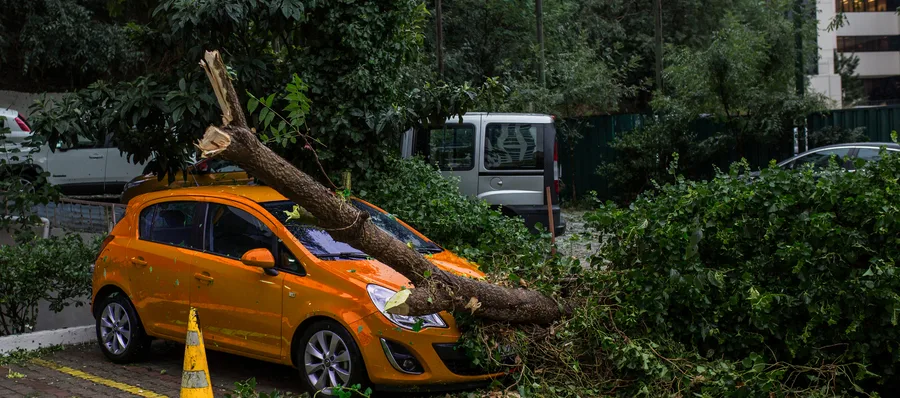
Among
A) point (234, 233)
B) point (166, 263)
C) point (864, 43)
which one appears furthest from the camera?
point (864, 43)

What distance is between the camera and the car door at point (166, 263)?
7324 millimetres

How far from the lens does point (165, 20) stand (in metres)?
10.1

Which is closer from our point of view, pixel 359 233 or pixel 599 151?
pixel 359 233

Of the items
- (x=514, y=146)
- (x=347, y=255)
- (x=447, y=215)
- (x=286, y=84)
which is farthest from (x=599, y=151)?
(x=347, y=255)

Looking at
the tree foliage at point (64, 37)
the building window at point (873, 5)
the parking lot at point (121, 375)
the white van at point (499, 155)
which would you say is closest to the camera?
the parking lot at point (121, 375)

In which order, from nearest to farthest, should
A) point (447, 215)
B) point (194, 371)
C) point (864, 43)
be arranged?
1. point (194, 371)
2. point (447, 215)
3. point (864, 43)

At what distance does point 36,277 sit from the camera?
28.3ft

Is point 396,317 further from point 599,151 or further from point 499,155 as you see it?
point 599,151

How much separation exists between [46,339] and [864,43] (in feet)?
192

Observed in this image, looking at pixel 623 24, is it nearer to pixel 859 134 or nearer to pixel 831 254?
pixel 859 134

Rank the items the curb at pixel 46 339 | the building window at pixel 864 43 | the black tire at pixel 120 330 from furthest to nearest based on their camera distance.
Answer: the building window at pixel 864 43 → the curb at pixel 46 339 → the black tire at pixel 120 330

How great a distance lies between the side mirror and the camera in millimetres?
6551

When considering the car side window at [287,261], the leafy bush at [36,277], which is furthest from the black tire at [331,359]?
the leafy bush at [36,277]

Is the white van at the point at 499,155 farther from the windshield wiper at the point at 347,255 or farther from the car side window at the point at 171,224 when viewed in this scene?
the windshield wiper at the point at 347,255
